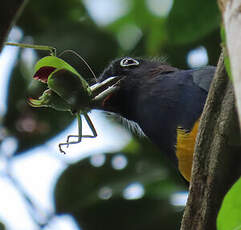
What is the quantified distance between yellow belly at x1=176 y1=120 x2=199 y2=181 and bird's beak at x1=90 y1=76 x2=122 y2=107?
0.44m

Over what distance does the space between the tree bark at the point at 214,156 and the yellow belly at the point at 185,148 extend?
→ 1.12 meters

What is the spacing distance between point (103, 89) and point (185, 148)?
586 mm

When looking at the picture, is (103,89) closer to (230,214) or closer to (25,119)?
(25,119)

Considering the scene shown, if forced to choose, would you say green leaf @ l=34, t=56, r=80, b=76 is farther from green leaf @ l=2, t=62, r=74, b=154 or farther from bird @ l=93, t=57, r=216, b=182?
green leaf @ l=2, t=62, r=74, b=154

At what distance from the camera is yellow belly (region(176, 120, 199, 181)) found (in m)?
2.94

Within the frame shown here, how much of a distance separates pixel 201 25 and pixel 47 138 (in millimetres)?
1351

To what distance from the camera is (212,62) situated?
377 cm

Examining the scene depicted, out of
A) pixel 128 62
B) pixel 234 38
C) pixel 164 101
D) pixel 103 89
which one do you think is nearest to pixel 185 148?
pixel 164 101

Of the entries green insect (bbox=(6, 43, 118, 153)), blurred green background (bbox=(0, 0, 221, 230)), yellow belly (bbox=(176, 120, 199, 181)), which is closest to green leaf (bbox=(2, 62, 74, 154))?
blurred green background (bbox=(0, 0, 221, 230))

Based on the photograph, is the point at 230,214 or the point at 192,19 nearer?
the point at 230,214

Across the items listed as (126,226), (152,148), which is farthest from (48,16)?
(126,226)

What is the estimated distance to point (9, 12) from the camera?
1040 millimetres

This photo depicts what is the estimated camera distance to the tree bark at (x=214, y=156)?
5.47 feet

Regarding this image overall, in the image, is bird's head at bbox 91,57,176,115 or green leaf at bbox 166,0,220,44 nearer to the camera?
bird's head at bbox 91,57,176,115
